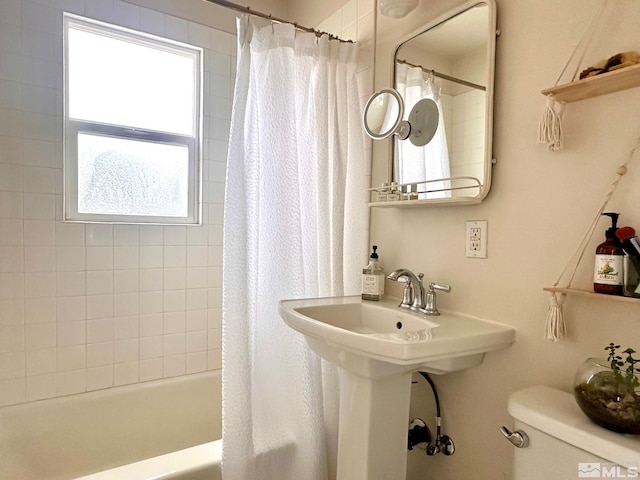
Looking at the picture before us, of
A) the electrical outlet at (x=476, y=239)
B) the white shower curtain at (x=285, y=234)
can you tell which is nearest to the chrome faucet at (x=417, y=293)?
the electrical outlet at (x=476, y=239)

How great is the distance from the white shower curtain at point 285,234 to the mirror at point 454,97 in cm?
30

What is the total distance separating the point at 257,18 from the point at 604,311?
1.52 m

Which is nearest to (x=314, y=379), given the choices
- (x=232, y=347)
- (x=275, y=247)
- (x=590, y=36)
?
(x=232, y=347)

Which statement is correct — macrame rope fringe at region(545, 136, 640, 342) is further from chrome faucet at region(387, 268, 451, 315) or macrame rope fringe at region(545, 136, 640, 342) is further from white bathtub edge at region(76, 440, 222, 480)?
white bathtub edge at region(76, 440, 222, 480)

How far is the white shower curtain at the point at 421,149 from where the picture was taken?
136cm

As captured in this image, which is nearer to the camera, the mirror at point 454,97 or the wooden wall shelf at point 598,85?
the wooden wall shelf at point 598,85

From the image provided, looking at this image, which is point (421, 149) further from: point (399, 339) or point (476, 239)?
point (399, 339)

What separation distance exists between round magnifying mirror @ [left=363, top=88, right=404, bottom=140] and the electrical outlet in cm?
47

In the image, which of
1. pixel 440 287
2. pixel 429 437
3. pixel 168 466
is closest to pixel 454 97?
pixel 440 287

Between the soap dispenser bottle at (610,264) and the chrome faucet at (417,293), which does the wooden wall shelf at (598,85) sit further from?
the chrome faucet at (417,293)

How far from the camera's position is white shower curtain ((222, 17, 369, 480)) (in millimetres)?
1454

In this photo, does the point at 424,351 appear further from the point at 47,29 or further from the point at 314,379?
the point at 47,29

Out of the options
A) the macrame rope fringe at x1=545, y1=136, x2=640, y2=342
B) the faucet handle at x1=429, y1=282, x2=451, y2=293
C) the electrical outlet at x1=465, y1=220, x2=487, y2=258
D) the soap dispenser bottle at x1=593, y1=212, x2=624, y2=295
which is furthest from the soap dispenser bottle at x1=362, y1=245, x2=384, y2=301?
the soap dispenser bottle at x1=593, y1=212, x2=624, y2=295

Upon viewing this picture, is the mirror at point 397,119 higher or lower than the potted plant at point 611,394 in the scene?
higher
